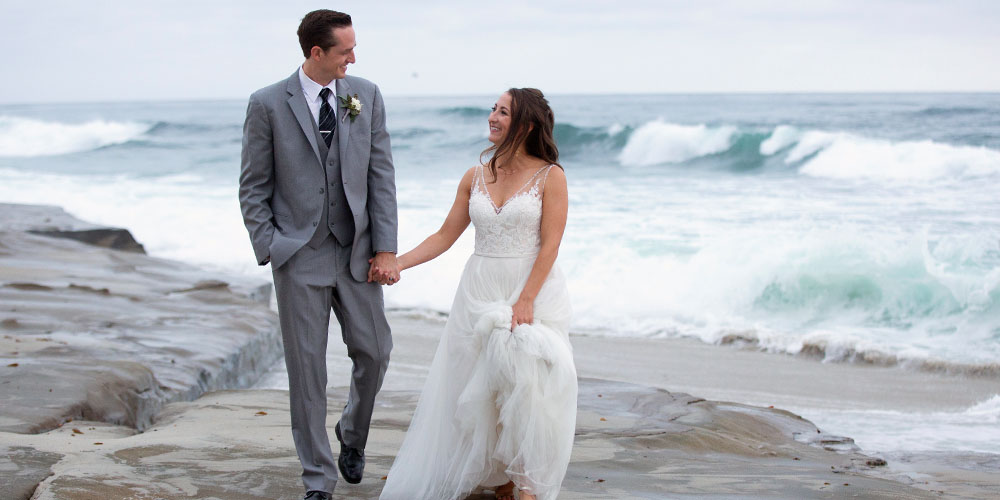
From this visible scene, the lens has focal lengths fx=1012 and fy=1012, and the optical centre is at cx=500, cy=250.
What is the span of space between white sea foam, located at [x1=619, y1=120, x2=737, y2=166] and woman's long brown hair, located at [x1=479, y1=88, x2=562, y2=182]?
76.5 ft

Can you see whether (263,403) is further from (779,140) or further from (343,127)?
(779,140)

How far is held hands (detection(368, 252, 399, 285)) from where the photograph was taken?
3.75 m

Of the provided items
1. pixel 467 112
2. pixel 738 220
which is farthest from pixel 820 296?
pixel 467 112

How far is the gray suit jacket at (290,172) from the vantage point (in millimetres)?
3602

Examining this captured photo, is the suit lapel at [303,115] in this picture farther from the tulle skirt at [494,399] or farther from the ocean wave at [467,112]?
the ocean wave at [467,112]

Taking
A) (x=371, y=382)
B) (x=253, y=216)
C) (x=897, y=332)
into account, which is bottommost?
(x=897, y=332)

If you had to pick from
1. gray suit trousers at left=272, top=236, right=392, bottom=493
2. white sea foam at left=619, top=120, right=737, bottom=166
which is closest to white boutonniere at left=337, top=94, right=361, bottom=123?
Answer: gray suit trousers at left=272, top=236, right=392, bottom=493

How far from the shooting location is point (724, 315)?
10469 mm

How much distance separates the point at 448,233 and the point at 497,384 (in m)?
0.68

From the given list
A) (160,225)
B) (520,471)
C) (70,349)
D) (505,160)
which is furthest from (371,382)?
(160,225)

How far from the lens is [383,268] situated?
3.74 metres

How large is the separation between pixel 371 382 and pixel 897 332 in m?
7.26

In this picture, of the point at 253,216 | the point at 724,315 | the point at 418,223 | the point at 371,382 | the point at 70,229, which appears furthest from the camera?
the point at 418,223

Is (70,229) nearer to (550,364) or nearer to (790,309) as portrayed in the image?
(790,309)
